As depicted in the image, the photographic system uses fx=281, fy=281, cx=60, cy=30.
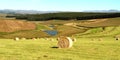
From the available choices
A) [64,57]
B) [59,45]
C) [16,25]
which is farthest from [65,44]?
[16,25]

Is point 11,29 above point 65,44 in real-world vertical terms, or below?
below

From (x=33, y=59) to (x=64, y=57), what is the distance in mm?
2882

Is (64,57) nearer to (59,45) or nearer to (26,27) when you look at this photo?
(59,45)

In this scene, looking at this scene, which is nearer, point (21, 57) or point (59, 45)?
point (21, 57)

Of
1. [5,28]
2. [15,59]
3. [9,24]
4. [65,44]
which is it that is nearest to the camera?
[15,59]

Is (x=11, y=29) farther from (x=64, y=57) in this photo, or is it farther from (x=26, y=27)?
(x=64, y=57)

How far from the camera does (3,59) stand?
77.5ft

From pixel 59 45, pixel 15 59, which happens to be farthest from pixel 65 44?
pixel 15 59

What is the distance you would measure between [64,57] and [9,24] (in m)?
80.6

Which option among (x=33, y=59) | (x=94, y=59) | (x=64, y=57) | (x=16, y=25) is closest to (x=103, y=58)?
(x=94, y=59)

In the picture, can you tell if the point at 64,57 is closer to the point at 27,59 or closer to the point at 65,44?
the point at 27,59

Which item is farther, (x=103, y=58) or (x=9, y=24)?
(x=9, y=24)

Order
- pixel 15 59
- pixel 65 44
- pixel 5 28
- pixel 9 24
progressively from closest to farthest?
pixel 15 59 < pixel 65 44 < pixel 5 28 < pixel 9 24

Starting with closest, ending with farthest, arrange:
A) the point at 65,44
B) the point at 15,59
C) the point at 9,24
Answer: the point at 15,59 < the point at 65,44 < the point at 9,24
